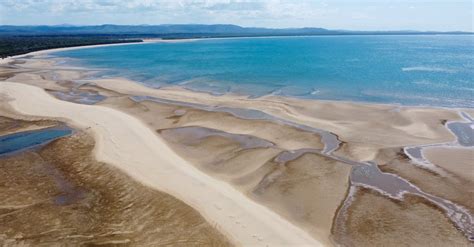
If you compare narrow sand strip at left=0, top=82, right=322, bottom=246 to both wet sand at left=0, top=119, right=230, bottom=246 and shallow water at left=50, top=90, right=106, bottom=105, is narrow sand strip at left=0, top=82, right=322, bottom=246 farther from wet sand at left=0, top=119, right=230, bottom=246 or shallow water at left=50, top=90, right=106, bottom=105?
shallow water at left=50, top=90, right=106, bottom=105

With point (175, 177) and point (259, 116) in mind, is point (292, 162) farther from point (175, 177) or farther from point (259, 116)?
point (259, 116)

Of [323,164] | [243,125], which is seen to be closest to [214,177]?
[323,164]

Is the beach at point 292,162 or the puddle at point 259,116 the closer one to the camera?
the beach at point 292,162

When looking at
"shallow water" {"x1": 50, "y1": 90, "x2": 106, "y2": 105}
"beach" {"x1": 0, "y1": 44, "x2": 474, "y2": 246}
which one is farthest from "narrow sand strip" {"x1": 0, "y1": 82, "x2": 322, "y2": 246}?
"shallow water" {"x1": 50, "y1": 90, "x2": 106, "y2": 105}

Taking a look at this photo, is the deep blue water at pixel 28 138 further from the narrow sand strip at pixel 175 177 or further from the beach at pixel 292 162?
the narrow sand strip at pixel 175 177

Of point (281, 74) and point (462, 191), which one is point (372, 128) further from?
point (281, 74)

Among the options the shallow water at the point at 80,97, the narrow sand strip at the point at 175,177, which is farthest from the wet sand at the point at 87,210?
the shallow water at the point at 80,97
